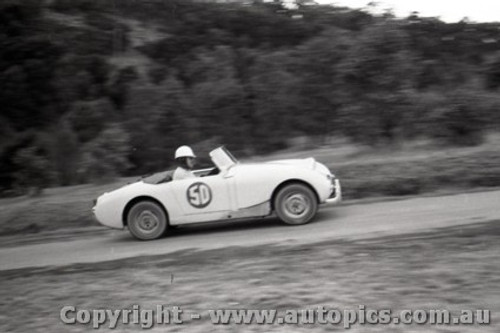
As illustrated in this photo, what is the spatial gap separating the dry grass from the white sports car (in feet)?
4.35

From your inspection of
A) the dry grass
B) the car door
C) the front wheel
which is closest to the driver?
the car door

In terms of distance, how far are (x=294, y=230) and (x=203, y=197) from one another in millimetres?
1550

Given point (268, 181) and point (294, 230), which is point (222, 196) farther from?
point (294, 230)

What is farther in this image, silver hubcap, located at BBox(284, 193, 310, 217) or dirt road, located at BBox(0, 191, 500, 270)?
silver hubcap, located at BBox(284, 193, 310, 217)

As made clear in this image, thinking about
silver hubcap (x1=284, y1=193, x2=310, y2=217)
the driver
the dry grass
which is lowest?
the dry grass

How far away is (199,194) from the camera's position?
9141mm

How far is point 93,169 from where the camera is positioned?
16766mm

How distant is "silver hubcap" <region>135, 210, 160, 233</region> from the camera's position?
30.9 feet

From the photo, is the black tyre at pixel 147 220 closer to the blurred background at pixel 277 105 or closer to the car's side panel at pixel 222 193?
the car's side panel at pixel 222 193

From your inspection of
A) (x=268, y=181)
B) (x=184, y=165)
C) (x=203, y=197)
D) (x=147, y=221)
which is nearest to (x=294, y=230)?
(x=268, y=181)

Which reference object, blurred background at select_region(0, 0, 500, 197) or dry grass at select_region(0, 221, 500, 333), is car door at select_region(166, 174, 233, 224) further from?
blurred background at select_region(0, 0, 500, 197)

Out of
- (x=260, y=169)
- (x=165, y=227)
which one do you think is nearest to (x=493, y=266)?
(x=260, y=169)

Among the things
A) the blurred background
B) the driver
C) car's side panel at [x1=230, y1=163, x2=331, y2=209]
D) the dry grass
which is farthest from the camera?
the blurred background

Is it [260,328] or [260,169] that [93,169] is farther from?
[260,328]
